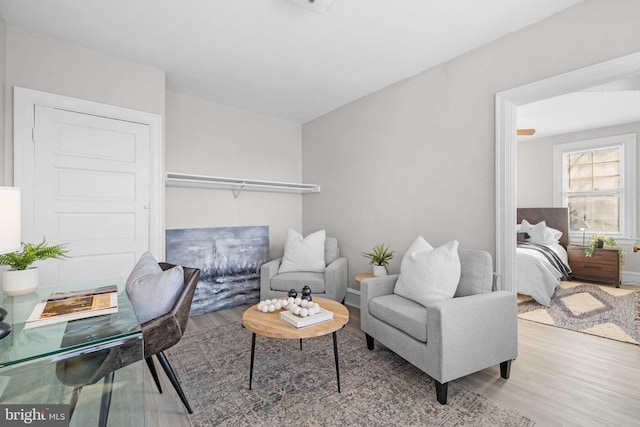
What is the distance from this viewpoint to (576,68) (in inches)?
78.7

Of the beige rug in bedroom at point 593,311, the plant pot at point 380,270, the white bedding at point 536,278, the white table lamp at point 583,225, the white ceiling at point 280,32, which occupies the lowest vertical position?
the beige rug in bedroom at point 593,311

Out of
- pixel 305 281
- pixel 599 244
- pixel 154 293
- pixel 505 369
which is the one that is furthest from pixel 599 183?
pixel 154 293

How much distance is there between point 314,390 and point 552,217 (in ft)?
18.1

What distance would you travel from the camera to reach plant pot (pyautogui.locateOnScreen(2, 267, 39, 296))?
1513 millimetres

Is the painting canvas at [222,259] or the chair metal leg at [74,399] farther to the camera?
the painting canvas at [222,259]

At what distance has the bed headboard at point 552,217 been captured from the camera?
203 inches

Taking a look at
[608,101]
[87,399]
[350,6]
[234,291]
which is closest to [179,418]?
[87,399]

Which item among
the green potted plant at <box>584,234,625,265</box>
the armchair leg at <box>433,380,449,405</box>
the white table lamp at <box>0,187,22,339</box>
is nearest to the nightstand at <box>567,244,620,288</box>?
the green potted plant at <box>584,234,625,265</box>

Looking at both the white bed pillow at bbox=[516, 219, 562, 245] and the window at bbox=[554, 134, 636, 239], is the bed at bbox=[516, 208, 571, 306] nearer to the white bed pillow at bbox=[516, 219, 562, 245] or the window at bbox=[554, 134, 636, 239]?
the white bed pillow at bbox=[516, 219, 562, 245]

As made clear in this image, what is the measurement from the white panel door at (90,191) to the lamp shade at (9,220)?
52.8 inches

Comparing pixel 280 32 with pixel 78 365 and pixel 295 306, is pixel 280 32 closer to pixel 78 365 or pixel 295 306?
pixel 295 306

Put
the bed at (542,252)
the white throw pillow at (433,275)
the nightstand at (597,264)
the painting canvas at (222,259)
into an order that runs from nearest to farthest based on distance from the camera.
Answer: the white throw pillow at (433,275)
the painting canvas at (222,259)
the bed at (542,252)
the nightstand at (597,264)

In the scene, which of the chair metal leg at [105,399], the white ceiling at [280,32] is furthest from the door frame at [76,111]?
the chair metal leg at [105,399]

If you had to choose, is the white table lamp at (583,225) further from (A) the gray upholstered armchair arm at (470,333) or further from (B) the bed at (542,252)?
(A) the gray upholstered armchair arm at (470,333)
